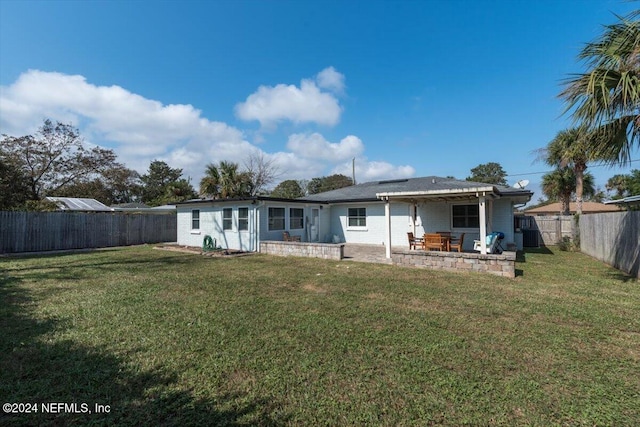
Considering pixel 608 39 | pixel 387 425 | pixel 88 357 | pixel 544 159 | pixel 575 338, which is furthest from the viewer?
pixel 544 159

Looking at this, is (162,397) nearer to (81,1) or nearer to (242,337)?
(242,337)

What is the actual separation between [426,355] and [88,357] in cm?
403

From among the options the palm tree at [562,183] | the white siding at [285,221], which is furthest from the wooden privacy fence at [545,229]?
the white siding at [285,221]

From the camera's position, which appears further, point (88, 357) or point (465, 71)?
point (465, 71)

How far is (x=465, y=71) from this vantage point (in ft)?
45.2

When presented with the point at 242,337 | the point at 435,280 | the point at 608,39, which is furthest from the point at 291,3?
the point at 242,337

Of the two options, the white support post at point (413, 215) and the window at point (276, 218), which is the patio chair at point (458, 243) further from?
the window at point (276, 218)

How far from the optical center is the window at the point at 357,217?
15.7 m

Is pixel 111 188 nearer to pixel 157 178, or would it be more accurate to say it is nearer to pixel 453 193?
pixel 157 178

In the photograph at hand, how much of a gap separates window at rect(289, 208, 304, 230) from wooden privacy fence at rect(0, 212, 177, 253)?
9.73m

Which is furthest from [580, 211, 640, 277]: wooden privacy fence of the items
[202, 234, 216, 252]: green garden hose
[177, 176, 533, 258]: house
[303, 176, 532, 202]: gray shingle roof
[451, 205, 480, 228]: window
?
[202, 234, 216, 252]: green garden hose

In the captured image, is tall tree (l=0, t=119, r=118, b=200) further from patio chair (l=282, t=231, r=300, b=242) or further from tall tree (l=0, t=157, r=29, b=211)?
patio chair (l=282, t=231, r=300, b=242)

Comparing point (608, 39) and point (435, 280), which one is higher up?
point (608, 39)

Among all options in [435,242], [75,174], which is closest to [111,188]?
[75,174]
